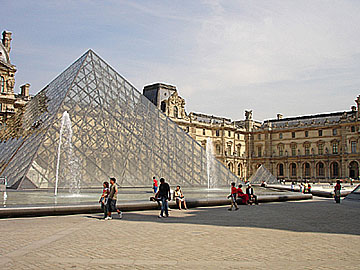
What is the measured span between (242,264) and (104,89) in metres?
20.2

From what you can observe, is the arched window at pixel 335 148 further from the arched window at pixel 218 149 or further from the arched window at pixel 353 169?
the arched window at pixel 218 149

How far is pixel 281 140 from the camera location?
A: 233ft

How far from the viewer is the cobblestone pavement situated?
5.01 metres

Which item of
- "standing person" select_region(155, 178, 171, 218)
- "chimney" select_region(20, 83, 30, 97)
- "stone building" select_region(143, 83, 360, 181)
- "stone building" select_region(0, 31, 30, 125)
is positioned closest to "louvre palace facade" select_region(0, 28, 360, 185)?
"stone building" select_region(143, 83, 360, 181)

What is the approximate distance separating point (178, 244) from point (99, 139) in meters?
15.9

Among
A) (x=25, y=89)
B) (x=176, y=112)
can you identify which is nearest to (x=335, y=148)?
(x=176, y=112)

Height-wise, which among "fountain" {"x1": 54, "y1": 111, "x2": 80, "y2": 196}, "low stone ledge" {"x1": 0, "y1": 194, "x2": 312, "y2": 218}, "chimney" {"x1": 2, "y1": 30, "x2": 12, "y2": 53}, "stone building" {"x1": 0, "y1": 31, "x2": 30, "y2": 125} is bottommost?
"low stone ledge" {"x1": 0, "y1": 194, "x2": 312, "y2": 218}

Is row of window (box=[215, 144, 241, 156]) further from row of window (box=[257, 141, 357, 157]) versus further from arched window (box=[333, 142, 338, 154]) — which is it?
arched window (box=[333, 142, 338, 154])

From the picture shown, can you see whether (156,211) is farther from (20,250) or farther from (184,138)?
(184,138)

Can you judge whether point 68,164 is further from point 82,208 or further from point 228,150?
point 228,150

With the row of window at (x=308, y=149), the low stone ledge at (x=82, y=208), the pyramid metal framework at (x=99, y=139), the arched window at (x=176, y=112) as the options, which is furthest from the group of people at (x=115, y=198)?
the row of window at (x=308, y=149)

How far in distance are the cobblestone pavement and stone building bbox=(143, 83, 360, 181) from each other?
51.1m

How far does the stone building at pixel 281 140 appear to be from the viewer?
204ft

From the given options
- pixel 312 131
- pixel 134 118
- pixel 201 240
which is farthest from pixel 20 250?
pixel 312 131
